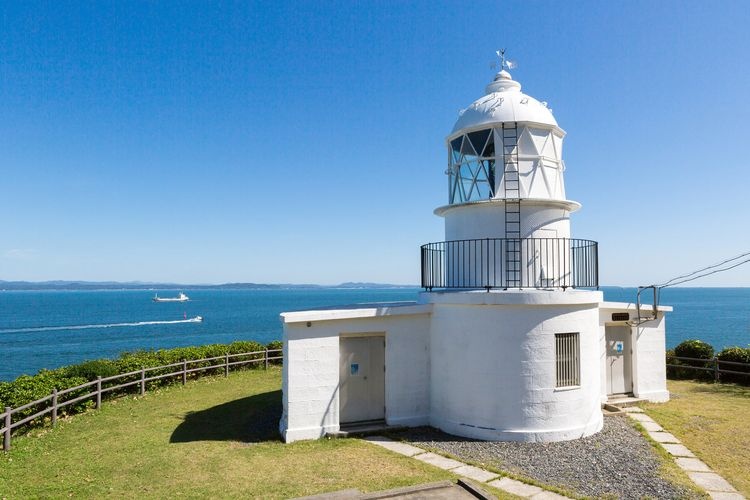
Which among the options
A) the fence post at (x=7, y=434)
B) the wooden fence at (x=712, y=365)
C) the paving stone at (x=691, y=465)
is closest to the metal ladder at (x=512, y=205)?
the paving stone at (x=691, y=465)

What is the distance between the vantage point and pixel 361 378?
31.3 ft

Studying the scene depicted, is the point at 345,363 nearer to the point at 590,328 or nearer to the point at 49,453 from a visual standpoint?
the point at 590,328

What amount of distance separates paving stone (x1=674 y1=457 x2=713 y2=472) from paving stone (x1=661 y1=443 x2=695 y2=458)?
0.66ft

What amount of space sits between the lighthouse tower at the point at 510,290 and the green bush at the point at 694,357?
8.51 meters

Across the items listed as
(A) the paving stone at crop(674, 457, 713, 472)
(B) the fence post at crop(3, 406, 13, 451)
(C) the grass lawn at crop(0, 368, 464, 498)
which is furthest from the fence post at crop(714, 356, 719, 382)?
(B) the fence post at crop(3, 406, 13, 451)

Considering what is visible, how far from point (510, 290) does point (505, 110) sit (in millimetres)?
3968

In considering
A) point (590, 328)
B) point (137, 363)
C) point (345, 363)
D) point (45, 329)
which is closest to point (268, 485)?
point (345, 363)

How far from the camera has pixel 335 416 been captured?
9.13 m

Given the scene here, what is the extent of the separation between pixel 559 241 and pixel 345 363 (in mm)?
5363

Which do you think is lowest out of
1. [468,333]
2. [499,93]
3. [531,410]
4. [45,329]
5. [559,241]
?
[45,329]

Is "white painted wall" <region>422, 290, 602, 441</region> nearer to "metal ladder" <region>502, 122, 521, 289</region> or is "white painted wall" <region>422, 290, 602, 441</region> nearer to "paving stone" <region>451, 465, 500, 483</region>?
"metal ladder" <region>502, 122, 521, 289</region>

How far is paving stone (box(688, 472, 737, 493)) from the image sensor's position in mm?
6438

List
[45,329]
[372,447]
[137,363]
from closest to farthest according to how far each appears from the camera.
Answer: [372,447] < [137,363] < [45,329]

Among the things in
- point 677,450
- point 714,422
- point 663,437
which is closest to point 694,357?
point 714,422
